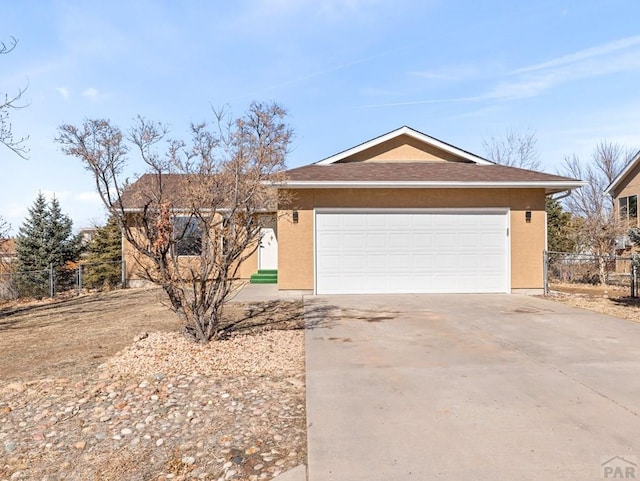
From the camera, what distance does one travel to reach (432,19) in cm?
1068

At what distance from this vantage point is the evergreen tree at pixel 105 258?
52.0 feet

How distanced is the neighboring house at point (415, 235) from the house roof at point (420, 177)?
6cm

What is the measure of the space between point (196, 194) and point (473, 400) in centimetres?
410

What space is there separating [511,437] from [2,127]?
10700mm

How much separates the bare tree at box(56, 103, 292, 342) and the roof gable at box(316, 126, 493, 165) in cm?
734

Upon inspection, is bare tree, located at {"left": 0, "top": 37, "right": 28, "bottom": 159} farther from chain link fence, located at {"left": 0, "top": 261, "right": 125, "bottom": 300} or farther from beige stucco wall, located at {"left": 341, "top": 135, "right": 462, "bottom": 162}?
beige stucco wall, located at {"left": 341, "top": 135, "right": 462, "bottom": 162}

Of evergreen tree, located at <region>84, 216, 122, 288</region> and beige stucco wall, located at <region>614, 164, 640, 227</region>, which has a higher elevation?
beige stucco wall, located at <region>614, 164, 640, 227</region>

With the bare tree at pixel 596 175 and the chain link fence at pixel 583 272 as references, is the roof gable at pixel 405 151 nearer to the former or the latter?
the chain link fence at pixel 583 272

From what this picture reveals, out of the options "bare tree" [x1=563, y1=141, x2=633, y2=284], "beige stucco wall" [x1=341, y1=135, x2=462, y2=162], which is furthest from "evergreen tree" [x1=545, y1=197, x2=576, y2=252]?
"beige stucco wall" [x1=341, y1=135, x2=462, y2=162]

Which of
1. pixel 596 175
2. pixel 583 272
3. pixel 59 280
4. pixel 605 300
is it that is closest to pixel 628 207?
pixel 583 272

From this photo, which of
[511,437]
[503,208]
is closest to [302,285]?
[503,208]

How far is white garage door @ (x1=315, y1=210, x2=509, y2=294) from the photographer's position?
11.7 m

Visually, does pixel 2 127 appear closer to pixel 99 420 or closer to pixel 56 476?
pixel 99 420

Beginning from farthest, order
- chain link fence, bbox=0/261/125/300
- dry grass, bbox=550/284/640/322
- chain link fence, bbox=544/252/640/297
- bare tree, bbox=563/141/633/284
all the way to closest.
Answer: bare tree, bbox=563/141/633/284 → chain link fence, bbox=544/252/640/297 → chain link fence, bbox=0/261/125/300 → dry grass, bbox=550/284/640/322
